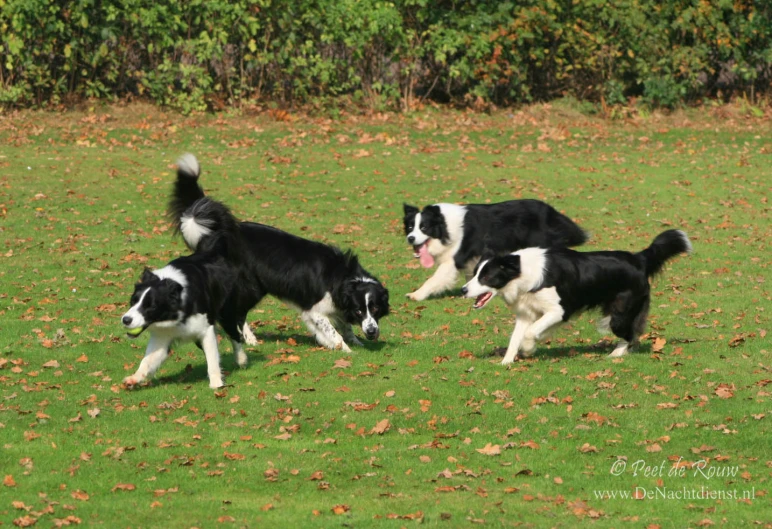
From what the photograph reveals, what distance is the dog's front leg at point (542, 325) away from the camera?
1142 centimetres

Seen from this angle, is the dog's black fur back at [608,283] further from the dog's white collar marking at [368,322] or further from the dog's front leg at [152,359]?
the dog's front leg at [152,359]

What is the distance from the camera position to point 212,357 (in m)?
10.6

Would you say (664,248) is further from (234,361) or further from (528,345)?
(234,361)

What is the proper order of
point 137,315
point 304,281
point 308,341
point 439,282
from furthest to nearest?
point 439,282 → point 308,341 → point 304,281 → point 137,315

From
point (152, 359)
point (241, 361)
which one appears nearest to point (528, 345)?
point (241, 361)

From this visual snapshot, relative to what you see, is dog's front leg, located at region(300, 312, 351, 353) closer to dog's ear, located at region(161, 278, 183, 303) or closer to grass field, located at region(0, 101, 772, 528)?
grass field, located at region(0, 101, 772, 528)

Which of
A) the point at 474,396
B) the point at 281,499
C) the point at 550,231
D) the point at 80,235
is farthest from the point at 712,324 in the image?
the point at 80,235

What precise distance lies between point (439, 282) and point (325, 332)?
3329 millimetres

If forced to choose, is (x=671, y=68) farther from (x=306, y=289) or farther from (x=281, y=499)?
(x=281, y=499)

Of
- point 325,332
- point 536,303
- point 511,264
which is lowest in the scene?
point 325,332

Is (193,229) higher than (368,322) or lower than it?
higher

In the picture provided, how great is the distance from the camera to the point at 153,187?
21.6m

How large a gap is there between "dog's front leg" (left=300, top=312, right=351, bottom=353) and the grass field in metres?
0.29

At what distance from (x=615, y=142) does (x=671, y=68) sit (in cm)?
370
